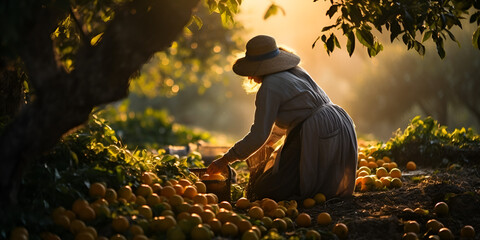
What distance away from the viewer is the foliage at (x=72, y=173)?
3383mm

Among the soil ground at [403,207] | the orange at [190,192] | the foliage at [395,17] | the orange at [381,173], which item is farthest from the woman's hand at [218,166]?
the orange at [381,173]

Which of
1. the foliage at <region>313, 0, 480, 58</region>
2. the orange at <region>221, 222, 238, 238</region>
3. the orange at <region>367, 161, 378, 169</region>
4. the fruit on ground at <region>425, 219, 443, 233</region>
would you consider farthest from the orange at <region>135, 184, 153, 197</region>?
the orange at <region>367, 161, 378, 169</region>

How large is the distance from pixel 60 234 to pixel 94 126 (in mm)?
1725

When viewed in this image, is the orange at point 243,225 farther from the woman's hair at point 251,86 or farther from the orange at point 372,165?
the orange at point 372,165

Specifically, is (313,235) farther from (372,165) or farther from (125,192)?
(372,165)

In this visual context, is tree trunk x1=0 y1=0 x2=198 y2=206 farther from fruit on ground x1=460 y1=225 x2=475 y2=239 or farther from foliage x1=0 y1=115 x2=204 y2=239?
fruit on ground x1=460 y1=225 x2=475 y2=239

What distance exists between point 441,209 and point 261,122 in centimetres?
162

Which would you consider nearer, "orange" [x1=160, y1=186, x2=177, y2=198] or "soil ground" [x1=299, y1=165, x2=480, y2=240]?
"soil ground" [x1=299, y1=165, x2=480, y2=240]

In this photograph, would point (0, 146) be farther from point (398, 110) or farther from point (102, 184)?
point (398, 110)

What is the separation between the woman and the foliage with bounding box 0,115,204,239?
77cm

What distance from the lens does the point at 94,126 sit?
5.05 m

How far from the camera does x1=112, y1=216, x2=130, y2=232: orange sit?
3.47 metres

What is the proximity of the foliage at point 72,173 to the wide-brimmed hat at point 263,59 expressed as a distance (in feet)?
3.53

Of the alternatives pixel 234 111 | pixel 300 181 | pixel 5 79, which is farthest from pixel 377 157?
pixel 234 111
